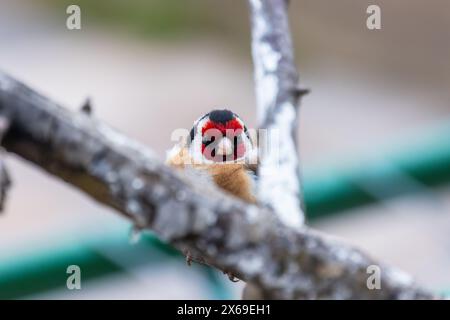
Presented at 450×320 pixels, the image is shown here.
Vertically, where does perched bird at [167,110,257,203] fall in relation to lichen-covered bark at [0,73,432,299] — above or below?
above

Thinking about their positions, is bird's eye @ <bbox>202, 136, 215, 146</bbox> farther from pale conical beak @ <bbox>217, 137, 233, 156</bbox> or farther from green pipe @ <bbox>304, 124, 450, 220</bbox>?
green pipe @ <bbox>304, 124, 450, 220</bbox>

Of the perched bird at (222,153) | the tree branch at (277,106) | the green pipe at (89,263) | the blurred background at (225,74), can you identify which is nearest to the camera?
the tree branch at (277,106)

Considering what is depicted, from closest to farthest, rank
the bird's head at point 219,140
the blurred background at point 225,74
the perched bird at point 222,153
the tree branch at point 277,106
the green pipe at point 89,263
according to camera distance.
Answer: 1. the tree branch at point 277,106
2. the perched bird at point 222,153
3. the bird's head at point 219,140
4. the green pipe at point 89,263
5. the blurred background at point 225,74

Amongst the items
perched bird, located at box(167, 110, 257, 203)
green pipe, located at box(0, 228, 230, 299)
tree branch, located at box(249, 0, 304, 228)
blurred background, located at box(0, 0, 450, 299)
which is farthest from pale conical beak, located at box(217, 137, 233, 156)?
blurred background, located at box(0, 0, 450, 299)

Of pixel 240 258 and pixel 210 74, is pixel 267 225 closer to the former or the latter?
pixel 240 258

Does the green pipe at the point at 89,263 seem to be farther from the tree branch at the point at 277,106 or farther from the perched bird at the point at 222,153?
the tree branch at the point at 277,106

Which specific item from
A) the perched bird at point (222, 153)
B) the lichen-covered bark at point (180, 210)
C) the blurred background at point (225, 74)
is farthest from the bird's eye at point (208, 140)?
the blurred background at point (225, 74)

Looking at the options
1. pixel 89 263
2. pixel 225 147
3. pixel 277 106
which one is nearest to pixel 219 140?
pixel 225 147
